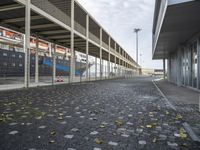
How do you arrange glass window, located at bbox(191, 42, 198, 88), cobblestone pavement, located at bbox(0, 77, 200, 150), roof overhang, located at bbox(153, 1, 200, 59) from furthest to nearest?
glass window, located at bbox(191, 42, 198, 88) < roof overhang, located at bbox(153, 1, 200, 59) < cobblestone pavement, located at bbox(0, 77, 200, 150)

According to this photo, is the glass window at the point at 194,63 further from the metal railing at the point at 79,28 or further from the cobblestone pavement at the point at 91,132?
the metal railing at the point at 79,28

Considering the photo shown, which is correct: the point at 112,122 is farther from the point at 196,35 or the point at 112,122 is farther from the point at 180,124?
the point at 196,35

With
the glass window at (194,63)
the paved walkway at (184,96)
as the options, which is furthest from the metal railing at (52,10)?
the glass window at (194,63)

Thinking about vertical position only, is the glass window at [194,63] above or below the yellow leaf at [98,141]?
above

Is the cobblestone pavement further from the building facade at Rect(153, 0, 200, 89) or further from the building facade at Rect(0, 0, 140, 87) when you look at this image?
the building facade at Rect(0, 0, 140, 87)

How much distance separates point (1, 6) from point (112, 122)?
40.5ft

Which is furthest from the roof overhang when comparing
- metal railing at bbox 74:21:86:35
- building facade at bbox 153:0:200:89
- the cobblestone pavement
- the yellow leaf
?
metal railing at bbox 74:21:86:35

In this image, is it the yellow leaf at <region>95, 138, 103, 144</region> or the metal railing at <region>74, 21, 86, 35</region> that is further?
the metal railing at <region>74, 21, 86, 35</region>

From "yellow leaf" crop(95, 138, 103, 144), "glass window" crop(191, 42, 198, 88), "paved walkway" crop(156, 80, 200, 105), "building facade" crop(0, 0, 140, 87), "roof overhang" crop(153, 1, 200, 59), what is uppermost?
"building facade" crop(0, 0, 140, 87)

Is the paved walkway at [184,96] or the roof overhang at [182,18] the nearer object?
the roof overhang at [182,18]

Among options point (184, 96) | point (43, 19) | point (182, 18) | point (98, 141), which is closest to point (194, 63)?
point (184, 96)

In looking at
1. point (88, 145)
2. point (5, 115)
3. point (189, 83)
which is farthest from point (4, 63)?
point (88, 145)

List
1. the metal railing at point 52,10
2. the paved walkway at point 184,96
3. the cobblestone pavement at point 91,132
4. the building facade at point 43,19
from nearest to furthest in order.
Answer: the cobblestone pavement at point 91,132
the paved walkway at point 184,96
the building facade at point 43,19
the metal railing at point 52,10

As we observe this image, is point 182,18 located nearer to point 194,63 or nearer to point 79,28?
point 194,63
